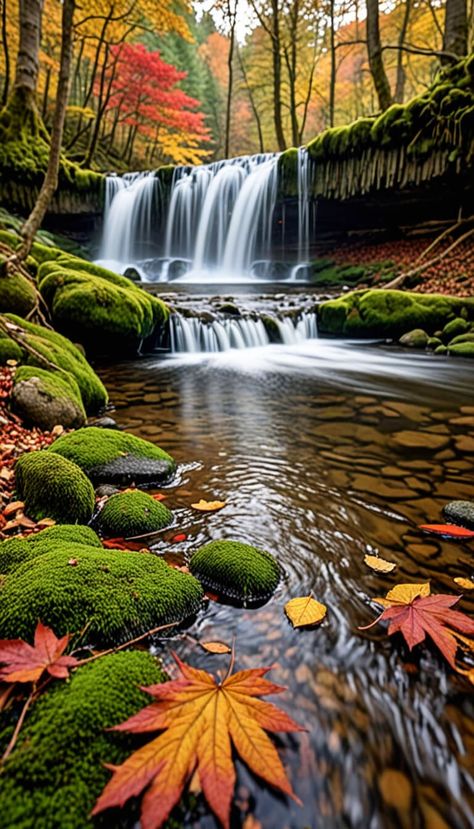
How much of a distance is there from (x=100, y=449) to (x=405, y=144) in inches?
491

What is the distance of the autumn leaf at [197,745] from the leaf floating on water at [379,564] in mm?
1034

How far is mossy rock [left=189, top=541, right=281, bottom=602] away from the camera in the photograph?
6.27 feet

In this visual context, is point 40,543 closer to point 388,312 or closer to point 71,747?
point 71,747

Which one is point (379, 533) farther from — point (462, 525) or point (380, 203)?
point (380, 203)

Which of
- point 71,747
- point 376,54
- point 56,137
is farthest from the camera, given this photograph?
point 376,54

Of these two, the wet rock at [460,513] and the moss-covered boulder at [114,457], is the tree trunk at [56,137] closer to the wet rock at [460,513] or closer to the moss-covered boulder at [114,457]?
the moss-covered boulder at [114,457]

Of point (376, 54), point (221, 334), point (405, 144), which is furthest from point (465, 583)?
point (376, 54)

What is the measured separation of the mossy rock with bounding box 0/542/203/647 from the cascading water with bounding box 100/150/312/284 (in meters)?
15.1

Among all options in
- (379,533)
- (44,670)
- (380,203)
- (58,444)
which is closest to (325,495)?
(379,533)

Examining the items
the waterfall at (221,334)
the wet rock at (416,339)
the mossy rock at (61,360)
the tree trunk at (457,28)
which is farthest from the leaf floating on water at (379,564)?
the tree trunk at (457,28)

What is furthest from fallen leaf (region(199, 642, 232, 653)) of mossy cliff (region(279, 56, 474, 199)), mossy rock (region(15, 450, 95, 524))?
mossy cliff (region(279, 56, 474, 199))

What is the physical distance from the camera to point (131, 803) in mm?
986

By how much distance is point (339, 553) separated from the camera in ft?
7.50

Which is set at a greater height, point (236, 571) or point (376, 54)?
point (376, 54)
